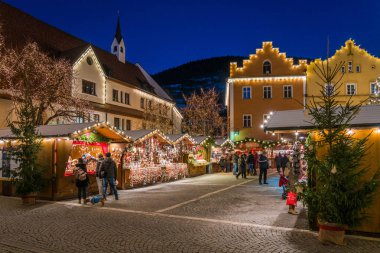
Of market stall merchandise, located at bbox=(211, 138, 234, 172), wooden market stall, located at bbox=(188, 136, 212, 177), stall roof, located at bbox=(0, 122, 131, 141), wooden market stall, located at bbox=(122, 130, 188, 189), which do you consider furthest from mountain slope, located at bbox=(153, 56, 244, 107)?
stall roof, located at bbox=(0, 122, 131, 141)

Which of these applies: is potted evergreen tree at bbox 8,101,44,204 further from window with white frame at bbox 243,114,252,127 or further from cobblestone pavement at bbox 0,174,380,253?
window with white frame at bbox 243,114,252,127

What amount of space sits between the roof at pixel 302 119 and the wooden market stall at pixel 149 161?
10.2 metres

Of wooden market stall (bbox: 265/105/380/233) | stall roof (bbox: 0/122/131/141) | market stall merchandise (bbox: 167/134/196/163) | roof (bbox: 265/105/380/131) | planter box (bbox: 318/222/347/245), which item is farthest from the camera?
market stall merchandise (bbox: 167/134/196/163)

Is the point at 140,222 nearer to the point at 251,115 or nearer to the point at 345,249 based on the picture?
the point at 345,249

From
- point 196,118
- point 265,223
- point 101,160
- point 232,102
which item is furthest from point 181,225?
point 196,118

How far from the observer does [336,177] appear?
26.3ft

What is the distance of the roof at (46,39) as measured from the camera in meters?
26.8

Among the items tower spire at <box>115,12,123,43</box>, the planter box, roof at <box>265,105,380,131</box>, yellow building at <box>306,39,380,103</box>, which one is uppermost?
tower spire at <box>115,12,123,43</box>

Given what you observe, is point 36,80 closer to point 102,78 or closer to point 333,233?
point 102,78

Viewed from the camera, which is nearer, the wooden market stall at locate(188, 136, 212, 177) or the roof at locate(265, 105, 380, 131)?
the roof at locate(265, 105, 380, 131)

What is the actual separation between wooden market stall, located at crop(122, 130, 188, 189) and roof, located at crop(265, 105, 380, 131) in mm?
10195

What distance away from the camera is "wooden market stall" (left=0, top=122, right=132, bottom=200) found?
14.5 meters

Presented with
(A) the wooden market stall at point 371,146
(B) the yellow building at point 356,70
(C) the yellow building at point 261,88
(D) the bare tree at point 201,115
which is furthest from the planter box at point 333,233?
(D) the bare tree at point 201,115

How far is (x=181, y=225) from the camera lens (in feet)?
31.2
